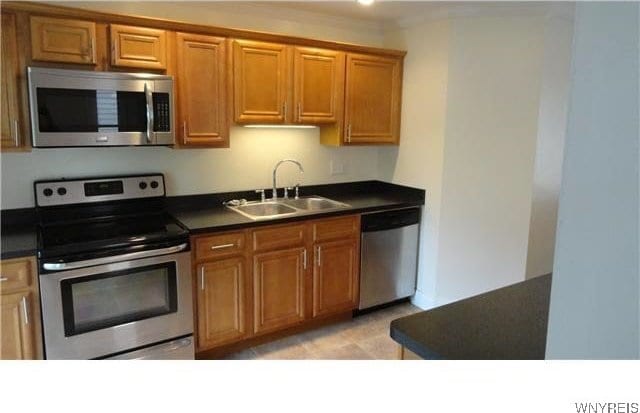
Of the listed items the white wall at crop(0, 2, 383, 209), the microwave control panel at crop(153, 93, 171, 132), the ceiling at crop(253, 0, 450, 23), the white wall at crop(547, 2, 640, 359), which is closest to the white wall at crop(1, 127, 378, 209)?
the white wall at crop(0, 2, 383, 209)

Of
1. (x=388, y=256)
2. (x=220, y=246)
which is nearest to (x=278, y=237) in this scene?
(x=220, y=246)

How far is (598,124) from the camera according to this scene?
549mm

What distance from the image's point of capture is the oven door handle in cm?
212

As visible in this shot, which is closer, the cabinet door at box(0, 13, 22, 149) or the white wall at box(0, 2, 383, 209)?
the cabinet door at box(0, 13, 22, 149)

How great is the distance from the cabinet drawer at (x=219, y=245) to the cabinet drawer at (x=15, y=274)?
818mm

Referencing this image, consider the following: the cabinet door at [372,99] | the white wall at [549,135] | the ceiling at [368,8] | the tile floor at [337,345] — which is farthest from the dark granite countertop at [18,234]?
the white wall at [549,135]

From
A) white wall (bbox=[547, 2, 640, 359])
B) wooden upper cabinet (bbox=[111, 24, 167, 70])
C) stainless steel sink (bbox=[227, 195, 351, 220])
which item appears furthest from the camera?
stainless steel sink (bbox=[227, 195, 351, 220])

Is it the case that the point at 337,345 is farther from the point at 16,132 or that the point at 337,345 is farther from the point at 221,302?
the point at 16,132

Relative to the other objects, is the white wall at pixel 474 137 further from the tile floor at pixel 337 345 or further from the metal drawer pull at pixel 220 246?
the metal drawer pull at pixel 220 246

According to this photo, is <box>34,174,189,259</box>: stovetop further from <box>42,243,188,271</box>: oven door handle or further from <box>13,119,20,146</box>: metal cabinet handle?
<box>13,119,20,146</box>: metal cabinet handle

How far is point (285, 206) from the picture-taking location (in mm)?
3348

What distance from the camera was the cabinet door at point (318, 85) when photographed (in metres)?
3.09

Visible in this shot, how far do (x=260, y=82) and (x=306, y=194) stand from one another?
1.02 meters

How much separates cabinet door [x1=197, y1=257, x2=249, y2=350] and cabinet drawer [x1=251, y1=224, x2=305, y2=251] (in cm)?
16
